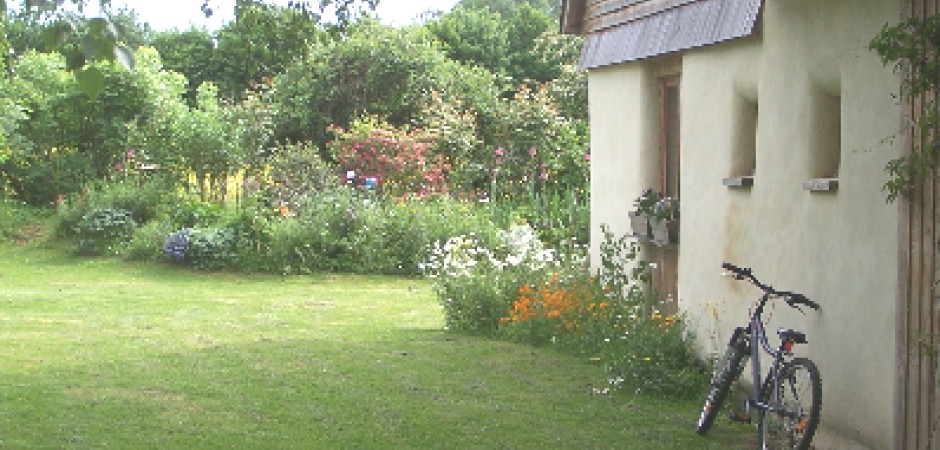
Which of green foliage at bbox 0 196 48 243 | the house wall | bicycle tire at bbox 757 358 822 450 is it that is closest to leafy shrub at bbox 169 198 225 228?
green foliage at bbox 0 196 48 243

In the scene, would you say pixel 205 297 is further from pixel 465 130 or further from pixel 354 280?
Answer: pixel 465 130

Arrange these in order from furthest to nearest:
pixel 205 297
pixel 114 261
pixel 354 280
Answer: pixel 114 261, pixel 354 280, pixel 205 297

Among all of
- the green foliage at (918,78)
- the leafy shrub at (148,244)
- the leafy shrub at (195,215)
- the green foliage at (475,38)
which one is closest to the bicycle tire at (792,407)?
the green foliage at (918,78)

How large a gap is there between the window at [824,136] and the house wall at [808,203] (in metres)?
0.02

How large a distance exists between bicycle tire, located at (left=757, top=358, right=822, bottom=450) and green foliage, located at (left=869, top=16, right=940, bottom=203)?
104cm

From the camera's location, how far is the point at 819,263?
7023mm

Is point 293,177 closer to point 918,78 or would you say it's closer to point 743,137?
point 743,137

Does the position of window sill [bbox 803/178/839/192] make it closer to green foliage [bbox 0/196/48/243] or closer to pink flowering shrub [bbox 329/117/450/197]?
pink flowering shrub [bbox 329/117/450/197]

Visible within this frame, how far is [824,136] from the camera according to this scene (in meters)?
7.19

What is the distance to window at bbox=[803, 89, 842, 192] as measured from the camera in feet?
23.5

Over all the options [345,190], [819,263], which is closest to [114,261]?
[345,190]

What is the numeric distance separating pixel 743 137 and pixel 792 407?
9.64ft

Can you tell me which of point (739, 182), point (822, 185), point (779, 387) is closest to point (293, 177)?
point (739, 182)

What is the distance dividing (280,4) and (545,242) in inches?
412
